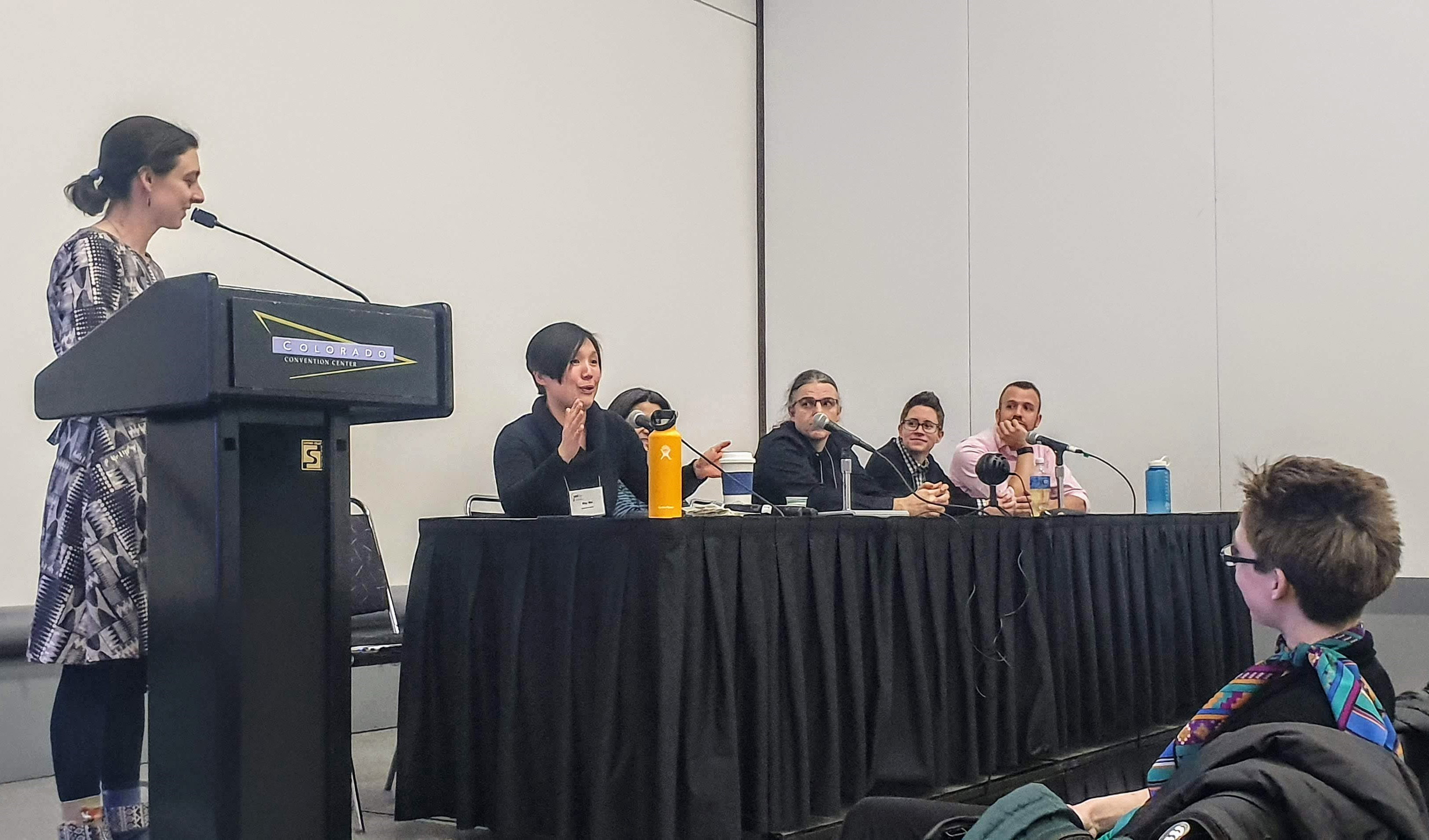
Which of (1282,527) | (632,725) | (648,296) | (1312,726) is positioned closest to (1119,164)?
(648,296)

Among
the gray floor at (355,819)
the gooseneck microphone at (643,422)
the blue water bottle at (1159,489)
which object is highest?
the gooseneck microphone at (643,422)

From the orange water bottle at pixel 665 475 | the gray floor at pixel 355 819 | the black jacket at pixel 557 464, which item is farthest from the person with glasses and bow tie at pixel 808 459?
the gray floor at pixel 355 819

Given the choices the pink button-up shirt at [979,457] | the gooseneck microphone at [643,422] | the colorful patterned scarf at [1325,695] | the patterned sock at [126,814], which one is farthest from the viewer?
the pink button-up shirt at [979,457]

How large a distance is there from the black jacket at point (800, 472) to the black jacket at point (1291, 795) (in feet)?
8.25

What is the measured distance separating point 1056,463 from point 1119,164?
5.15ft

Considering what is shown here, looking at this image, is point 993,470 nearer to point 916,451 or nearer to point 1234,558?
point 916,451

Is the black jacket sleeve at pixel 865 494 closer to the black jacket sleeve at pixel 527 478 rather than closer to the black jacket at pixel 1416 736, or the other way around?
the black jacket sleeve at pixel 527 478

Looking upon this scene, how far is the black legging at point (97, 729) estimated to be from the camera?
5.48 feet

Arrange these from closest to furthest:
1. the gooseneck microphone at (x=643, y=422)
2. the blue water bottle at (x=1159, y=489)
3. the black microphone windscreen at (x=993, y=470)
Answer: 1. the gooseneck microphone at (x=643, y=422)
2. the black microphone windscreen at (x=993, y=470)
3. the blue water bottle at (x=1159, y=489)

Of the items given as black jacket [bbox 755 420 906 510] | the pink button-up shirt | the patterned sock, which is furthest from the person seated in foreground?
the pink button-up shirt

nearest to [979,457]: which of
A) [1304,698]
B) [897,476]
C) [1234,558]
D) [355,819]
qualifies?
[897,476]

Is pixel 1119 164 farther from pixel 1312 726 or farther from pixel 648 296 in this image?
pixel 1312 726

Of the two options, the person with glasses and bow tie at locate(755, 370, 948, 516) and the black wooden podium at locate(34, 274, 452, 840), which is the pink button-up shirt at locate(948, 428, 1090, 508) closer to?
the person with glasses and bow tie at locate(755, 370, 948, 516)

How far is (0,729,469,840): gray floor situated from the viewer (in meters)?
2.57
